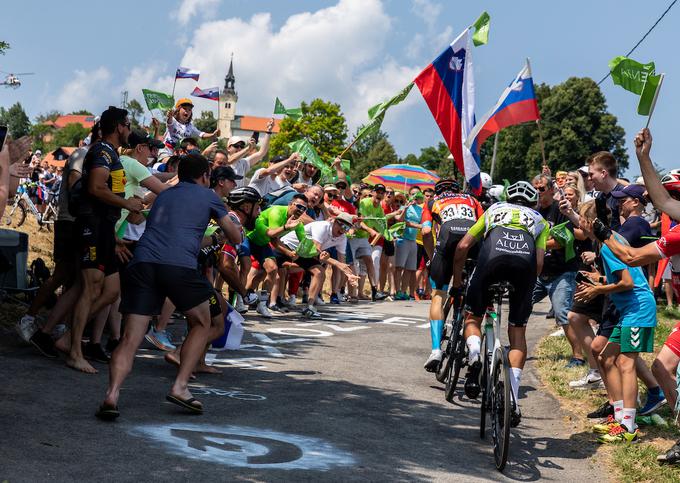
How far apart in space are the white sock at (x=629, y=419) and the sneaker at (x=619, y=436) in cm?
3

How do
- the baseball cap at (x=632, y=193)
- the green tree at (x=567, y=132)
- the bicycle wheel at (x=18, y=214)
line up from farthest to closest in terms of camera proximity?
1. the green tree at (x=567, y=132)
2. the bicycle wheel at (x=18, y=214)
3. the baseball cap at (x=632, y=193)

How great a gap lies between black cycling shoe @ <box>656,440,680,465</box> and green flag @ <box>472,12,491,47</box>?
393 inches

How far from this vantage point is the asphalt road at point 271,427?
549 centimetres

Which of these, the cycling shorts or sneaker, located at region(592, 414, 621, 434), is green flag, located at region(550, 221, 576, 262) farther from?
the cycling shorts

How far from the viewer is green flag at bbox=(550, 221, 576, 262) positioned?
10.3m

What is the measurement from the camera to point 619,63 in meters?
7.54

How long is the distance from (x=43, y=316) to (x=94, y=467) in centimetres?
575

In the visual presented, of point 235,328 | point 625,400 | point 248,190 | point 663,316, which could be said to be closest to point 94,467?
point 235,328

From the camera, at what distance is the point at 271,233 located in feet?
44.9

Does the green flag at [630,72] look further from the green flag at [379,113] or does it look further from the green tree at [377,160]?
the green tree at [377,160]

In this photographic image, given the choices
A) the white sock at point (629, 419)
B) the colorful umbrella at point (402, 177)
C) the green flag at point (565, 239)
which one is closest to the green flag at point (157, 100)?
the green flag at point (565, 239)

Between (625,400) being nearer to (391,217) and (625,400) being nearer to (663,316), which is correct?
(663,316)

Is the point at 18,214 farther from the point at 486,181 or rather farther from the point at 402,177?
the point at 486,181

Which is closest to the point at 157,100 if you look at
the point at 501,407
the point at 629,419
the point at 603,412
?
the point at 603,412
